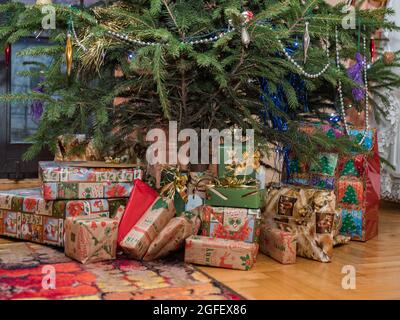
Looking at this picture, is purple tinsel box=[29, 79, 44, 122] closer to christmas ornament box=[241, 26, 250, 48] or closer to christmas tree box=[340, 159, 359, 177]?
christmas ornament box=[241, 26, 250, 48]

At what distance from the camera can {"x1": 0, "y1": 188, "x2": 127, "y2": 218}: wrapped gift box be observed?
163cm

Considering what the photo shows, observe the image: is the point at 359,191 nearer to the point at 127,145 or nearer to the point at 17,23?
the point at 127,145

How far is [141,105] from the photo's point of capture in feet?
6.12

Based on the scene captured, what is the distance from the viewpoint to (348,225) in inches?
75.5

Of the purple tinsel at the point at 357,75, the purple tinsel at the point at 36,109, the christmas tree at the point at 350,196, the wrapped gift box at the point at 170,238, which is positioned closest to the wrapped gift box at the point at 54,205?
the wrapped gift box at the point at 170,238

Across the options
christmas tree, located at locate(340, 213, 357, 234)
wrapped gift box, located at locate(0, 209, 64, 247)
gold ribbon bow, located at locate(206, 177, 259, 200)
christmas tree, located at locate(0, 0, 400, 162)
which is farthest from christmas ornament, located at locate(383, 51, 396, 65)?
wrapped gift box, located at locate(0, 209, 64, 247)

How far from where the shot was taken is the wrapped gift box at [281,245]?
1528 millimetres

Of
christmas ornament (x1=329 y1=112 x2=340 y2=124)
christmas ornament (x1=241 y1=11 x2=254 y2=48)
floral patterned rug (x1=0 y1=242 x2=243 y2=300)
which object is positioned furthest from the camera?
christmas ornament (x1=329 y1=112 x2=340 y2=124)

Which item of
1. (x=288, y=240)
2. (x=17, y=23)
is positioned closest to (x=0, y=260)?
(x=17, y=23)

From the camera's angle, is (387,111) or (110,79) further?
(387,111)

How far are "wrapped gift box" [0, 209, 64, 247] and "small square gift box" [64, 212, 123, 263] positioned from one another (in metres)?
0.13

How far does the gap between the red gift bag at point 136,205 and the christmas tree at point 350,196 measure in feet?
2.35
